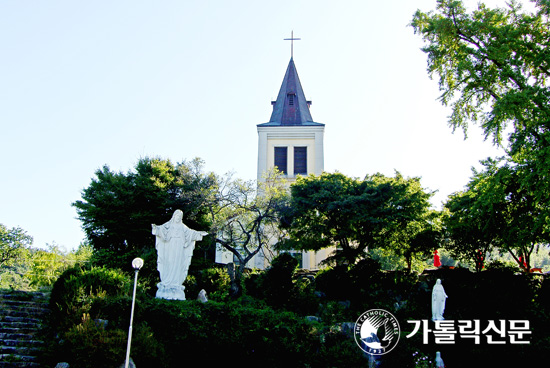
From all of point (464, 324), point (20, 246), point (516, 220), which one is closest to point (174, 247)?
point (464, 324)

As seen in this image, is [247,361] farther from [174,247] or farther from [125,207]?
[125,207]

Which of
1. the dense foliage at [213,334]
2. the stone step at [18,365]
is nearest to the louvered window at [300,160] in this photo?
the dense foliage at [213,334]

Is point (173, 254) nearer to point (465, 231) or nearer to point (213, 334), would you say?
point (213, 334)

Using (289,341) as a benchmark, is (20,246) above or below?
above

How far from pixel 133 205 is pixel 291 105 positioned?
17.1 meters

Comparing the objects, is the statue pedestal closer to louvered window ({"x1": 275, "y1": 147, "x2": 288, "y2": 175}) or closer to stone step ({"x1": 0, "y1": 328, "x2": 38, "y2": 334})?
stone step ({"x1": 0, "y1": 328, "x2": 38, "y2": 334})

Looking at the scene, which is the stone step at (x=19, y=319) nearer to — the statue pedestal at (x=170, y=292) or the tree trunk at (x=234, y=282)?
the statue pedestal at (x=170, y=292)

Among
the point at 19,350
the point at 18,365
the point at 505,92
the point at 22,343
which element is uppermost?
the point at 505,92

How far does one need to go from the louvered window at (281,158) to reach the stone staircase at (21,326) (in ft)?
74.4

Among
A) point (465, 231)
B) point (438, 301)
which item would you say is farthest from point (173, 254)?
point (465, 231)

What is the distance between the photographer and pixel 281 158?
35.3m

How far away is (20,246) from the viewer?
103ft

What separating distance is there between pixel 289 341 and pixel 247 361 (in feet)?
4.14

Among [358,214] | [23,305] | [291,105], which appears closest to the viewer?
[23,305]
